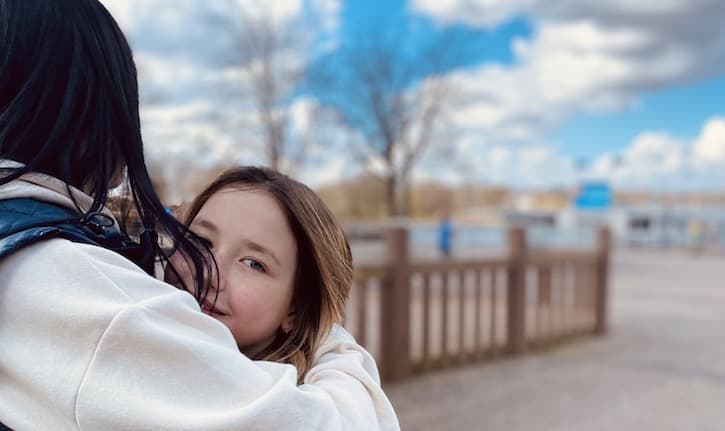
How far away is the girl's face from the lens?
1.10 m

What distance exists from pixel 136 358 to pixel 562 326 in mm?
6262

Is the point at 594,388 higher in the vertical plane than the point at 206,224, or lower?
lower

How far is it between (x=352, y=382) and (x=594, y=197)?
34.1 metres

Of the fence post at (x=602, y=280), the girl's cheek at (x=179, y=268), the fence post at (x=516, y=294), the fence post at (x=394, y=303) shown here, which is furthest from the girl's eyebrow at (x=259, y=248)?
the fence post at (x=602, y=280)

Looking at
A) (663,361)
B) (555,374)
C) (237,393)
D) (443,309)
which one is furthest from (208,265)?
(663,361)

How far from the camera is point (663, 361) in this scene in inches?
231

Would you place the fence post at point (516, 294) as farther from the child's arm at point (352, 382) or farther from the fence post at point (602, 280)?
the child's arm at point (352, 382)

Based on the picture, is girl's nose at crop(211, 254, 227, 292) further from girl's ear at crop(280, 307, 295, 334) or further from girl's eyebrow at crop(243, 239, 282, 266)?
girl's ear at crop(280, 307, 295, 334)

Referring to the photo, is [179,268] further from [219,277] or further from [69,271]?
[69,271]

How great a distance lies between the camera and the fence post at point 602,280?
22.5 feet

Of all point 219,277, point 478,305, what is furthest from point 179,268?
point 478,305

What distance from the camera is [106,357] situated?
2.24ft

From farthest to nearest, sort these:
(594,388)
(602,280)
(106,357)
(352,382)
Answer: (602,280), (594,388), (352,382), (106,357)

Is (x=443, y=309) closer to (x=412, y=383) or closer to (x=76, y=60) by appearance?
(x=412, y=383)
